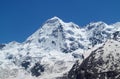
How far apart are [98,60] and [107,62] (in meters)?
4.59

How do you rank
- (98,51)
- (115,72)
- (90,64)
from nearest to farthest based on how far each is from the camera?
(115,72) → (90,64) → (98,51)

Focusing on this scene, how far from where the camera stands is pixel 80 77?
189750mm

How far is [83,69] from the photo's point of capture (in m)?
189

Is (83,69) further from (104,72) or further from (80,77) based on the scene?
(104,72)

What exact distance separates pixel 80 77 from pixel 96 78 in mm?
A: 16192

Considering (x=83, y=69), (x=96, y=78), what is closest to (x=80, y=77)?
(x=83, y=69)

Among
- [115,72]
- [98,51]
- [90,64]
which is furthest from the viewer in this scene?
[98,51]

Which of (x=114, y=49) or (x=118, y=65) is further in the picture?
(x=114, y=49)

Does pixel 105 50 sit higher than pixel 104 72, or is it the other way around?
pixel 105 50

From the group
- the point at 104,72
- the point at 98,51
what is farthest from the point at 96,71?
the point at 98,51

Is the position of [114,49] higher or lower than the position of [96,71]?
higher

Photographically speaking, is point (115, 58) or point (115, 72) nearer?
point (115, 72)

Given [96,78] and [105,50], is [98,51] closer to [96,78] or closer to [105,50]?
[105,50]

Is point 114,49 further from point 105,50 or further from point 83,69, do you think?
point 83,69
